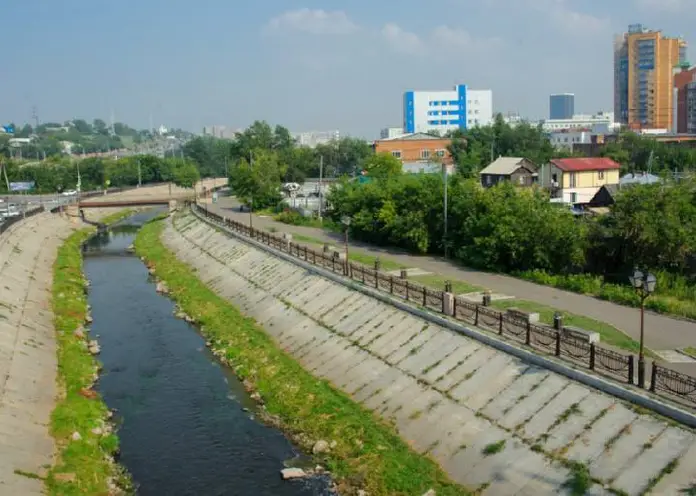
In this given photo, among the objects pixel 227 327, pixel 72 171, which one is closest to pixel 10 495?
pixel 227 327

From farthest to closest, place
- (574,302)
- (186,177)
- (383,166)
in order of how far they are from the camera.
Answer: (186,177) < (383,166) < (574,302)

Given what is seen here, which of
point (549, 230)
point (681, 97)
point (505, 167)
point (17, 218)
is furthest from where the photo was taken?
point (681, 97)

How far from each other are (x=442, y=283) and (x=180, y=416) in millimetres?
12922

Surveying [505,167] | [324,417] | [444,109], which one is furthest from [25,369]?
[444,109]

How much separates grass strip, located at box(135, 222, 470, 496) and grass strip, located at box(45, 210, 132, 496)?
16.8 ft

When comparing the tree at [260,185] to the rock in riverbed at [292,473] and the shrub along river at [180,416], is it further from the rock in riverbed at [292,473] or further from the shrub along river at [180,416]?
the rock in riverbed at [292,473]

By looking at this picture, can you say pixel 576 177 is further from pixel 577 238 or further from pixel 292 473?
pixel 292 473

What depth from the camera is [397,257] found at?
39906 millimetres

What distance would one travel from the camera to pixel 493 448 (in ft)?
58.3

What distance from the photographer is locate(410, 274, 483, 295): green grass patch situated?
97.1 ft

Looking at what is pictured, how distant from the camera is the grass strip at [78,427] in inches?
716

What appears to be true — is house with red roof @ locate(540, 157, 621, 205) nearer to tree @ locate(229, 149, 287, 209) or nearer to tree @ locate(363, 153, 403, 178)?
tree @ locate(363, 153, 403, 178)

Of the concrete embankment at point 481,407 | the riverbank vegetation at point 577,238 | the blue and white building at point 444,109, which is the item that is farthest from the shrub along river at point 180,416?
the blue and white building at point 444,109

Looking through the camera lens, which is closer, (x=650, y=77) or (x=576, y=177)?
(x=576, y=177)
